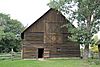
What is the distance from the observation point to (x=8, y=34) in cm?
6675

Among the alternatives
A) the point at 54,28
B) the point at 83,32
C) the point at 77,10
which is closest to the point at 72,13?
the point at 77,10

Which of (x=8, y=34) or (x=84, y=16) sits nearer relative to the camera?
(x=84, y=16)

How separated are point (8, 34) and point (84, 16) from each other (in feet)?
114

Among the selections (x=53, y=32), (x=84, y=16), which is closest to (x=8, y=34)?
(x=53, y=32)

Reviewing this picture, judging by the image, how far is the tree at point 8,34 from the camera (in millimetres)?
66275

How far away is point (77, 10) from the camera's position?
35.8 metres

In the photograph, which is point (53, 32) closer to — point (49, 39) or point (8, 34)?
point (49, 39)

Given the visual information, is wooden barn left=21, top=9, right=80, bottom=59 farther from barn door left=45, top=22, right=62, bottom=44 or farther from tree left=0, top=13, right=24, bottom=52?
tree left=0, top=13, right=24, bottom=52

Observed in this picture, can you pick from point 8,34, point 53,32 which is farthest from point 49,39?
point 8,34

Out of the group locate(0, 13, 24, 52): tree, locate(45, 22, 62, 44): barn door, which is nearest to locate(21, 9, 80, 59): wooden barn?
locate(45, 22, 62, 44): barn door

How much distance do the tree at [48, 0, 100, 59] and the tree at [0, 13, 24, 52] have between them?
3042cm

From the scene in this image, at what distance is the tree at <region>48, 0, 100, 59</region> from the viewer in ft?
113

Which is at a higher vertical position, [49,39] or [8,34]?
[8,34]

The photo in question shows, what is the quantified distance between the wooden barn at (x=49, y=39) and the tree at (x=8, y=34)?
2326 cm
